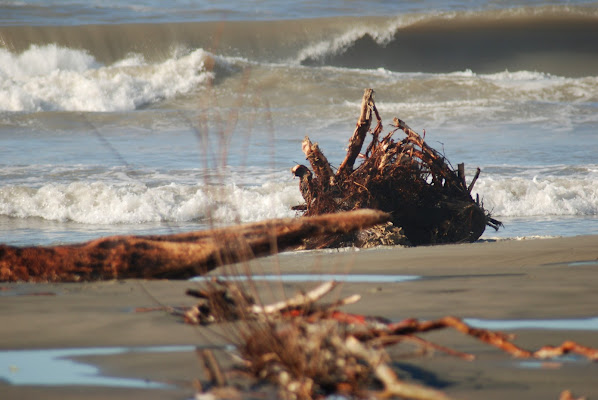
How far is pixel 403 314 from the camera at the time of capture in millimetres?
2748

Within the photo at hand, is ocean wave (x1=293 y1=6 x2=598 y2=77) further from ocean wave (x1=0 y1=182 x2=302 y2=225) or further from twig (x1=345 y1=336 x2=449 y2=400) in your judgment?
twig (x1=345 y1=336 x2=449 y2=400)

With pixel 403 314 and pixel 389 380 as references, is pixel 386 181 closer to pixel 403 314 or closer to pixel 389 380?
pixel 403 314

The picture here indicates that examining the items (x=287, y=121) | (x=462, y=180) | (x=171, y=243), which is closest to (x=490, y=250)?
(x=462, y=180)

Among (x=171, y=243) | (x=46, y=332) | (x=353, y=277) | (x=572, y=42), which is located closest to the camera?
(x=46, y=332)

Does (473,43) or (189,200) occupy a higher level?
(473,43)

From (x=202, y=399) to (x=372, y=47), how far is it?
81.3 feet

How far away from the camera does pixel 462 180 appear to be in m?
5.21

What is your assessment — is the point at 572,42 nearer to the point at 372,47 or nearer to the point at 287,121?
the point at 372,47

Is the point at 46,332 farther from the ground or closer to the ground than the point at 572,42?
closer to the ground

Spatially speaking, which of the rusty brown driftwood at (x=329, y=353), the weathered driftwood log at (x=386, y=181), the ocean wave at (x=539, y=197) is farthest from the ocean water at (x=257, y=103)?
the weathered driftwood log at (x=386, y=181)

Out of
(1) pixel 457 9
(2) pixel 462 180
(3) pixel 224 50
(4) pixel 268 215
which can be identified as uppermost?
(1) pixel 457 9

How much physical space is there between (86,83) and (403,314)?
55.6ft

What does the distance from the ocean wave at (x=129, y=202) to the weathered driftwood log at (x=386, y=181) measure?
8.76 feet

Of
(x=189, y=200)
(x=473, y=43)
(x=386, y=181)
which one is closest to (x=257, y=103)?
(x=386, y=181)
